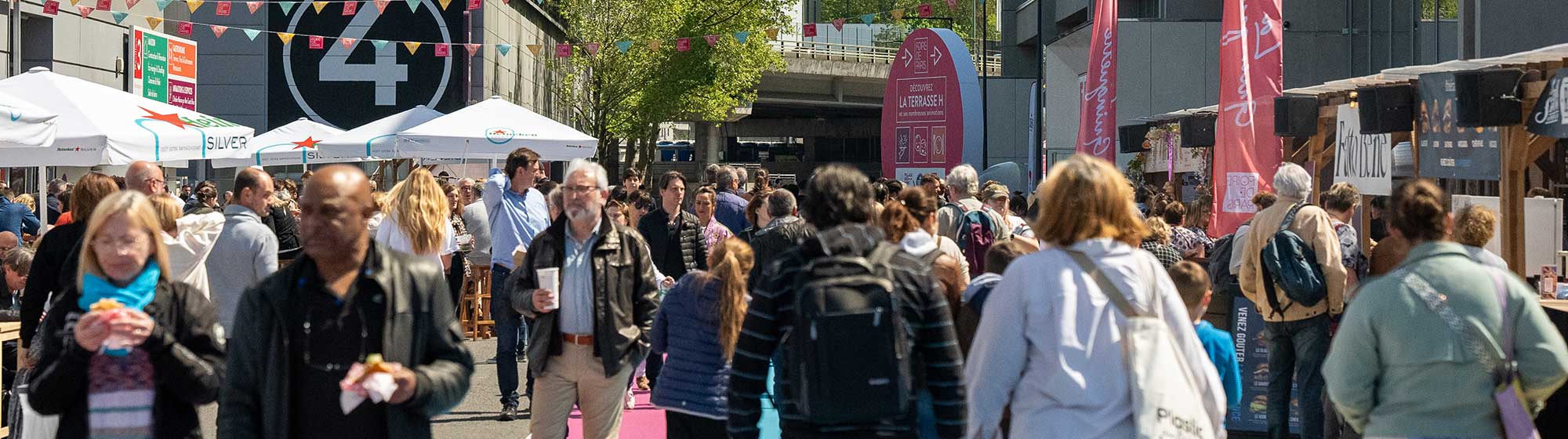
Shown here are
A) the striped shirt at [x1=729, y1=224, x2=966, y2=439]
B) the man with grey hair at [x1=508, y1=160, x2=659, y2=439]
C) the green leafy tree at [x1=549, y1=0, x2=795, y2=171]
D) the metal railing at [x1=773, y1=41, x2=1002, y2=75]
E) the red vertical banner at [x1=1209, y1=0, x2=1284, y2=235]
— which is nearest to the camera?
the striped shirt at [x1=729, y1=224, x2=966, y2=439]

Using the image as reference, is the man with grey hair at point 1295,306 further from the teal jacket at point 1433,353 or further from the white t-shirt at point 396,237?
the white t-shirt at point 396,237

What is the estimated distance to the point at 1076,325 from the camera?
12.9ft

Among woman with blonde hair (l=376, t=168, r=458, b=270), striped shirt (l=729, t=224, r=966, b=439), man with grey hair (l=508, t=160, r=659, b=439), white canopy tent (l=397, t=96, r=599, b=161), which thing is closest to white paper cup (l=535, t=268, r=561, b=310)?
man with grey hair (l=508, t=160, r=659, b=439)

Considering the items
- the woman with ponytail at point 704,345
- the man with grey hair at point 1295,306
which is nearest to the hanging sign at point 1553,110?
the man with grey hair at point 1295,306

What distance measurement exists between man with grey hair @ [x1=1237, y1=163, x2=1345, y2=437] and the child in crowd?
2519 millimetres

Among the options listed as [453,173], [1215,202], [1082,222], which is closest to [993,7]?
[453,173]

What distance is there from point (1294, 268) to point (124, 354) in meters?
5.93

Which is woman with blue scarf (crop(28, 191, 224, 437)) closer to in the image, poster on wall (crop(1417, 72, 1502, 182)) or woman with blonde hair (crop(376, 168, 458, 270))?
woman with blonde hair (crop(376, 168, 458, 270))

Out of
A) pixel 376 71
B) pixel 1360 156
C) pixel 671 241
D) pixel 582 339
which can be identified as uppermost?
pixel 376 71

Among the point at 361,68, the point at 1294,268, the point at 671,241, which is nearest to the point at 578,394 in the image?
the point at 671,241

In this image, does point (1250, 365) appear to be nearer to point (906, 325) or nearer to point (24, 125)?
point (906, 325)

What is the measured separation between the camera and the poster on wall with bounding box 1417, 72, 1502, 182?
11.9 meters

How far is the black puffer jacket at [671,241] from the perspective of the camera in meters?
10.1

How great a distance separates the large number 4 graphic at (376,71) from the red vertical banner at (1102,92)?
21256mm
